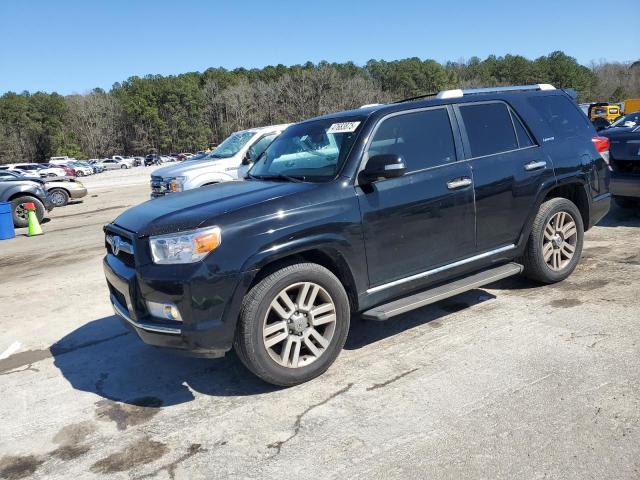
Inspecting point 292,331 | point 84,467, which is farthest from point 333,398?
point 84,467

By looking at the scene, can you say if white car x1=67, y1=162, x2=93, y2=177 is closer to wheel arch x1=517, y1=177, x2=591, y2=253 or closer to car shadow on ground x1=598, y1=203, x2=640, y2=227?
car shadow on ground x1=598, y1=203, x2=640, y2=227

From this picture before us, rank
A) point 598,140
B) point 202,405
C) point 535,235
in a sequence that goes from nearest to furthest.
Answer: point 202,405 → point 535,235 → point 598,140

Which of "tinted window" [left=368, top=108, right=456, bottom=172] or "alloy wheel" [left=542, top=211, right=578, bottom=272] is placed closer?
"tinted window" [left=368, top=108, right=456, bottom=172]

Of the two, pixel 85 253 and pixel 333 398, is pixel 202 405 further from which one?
pixel 85 253

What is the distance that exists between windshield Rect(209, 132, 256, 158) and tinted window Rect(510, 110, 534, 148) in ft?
23.2

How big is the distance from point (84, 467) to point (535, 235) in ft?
13.6

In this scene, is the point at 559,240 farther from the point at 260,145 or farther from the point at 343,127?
the point at 260,145

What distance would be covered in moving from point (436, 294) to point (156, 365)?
2336 mm

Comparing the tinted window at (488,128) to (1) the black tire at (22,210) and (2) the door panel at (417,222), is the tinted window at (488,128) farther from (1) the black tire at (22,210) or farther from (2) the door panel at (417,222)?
(1) the black tire at (22,210)

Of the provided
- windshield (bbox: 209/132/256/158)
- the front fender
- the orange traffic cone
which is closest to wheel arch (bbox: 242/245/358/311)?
the front fender

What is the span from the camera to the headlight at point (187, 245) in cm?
335

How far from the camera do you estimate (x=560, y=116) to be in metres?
5.38

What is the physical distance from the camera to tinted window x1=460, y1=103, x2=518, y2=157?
4.61 m

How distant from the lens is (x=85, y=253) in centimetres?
928
